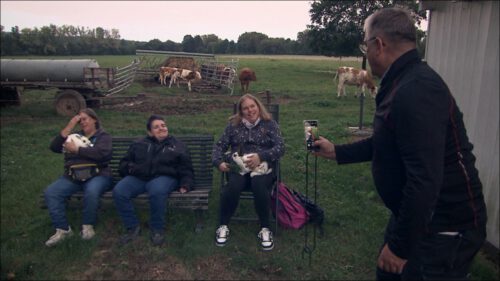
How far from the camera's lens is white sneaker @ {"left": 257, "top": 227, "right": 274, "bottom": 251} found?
4.43m

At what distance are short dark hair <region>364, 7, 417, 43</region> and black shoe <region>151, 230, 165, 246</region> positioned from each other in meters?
3.35

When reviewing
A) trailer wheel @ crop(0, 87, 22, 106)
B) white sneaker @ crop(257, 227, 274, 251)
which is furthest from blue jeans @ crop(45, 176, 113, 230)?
trailer wheel @ crop(0, 87, 22, 106)

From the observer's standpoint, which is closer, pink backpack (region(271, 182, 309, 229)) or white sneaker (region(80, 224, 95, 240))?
white sneaker (region(80, 224, 95, 240))

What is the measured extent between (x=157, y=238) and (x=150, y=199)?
434 millimetres

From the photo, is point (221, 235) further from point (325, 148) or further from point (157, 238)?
point (325, 148)

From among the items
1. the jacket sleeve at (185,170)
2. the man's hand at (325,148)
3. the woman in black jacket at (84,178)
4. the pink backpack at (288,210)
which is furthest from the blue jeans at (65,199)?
the man's hand at (325,148)

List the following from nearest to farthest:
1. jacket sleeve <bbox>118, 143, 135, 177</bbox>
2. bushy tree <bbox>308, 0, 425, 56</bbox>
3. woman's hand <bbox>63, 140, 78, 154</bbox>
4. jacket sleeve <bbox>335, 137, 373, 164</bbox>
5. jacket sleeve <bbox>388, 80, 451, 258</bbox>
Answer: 1. jacket sleeve <bbox>388, 80, 451, 258</bbox>
2. jacket sleeve <bbox>335, 137, 373, 164</bbox>
3. woman's hand <bbox>63, 140, 78, 154</bbox>
4. jacket sleeve <bbox>118, 143, 135, 177</bbox>
5. bushy tree <bbox>308, 0, 425, 56</bbox>

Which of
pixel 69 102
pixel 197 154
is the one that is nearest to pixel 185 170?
pixel 197 154

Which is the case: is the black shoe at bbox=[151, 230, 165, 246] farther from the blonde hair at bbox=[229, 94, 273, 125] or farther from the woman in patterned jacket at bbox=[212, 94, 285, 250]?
the blonde hair at bbox=[229, 94, 273, 125]

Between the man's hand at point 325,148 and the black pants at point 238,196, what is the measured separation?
166 centimetres

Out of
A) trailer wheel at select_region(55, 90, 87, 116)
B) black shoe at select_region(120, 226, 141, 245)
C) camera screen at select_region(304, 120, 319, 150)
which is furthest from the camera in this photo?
trailer wheel at select_region(55, 90, 87, 116)

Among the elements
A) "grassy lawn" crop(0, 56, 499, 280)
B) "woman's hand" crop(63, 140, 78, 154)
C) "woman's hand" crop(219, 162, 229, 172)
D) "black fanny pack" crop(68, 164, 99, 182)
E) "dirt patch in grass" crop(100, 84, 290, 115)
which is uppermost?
"woman's hand" crop(63, 140, 78, 154)

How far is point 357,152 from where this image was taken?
2779 millimetres

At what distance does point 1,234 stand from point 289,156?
4.87 meters
